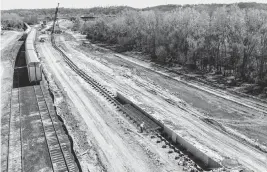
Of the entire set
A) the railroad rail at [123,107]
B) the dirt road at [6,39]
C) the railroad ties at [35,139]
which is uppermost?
the dirt road at [6,39]

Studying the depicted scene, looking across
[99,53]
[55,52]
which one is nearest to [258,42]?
[99,53]

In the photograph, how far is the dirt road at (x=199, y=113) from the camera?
604 inches

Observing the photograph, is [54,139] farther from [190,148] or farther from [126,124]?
[190,148]

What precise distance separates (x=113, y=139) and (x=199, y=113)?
324 inches

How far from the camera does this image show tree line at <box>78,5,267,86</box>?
28.6m

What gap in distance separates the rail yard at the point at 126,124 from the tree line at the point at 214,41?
5051 millimetres

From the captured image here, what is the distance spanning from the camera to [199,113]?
21.2 meters

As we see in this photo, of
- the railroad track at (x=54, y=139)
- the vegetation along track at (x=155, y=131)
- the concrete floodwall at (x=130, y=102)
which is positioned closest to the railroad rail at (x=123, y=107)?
the vegetation along track at (x=155, y=131)

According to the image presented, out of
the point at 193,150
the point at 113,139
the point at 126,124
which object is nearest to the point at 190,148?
the point at 193,150

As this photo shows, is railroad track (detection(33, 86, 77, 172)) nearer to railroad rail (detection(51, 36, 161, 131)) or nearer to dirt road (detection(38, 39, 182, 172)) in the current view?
dirt road (detection(38, 39, 182, 172))

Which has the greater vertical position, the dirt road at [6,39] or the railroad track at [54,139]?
the dirt road at [6,39]

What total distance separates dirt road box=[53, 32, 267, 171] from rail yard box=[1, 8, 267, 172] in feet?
0.22

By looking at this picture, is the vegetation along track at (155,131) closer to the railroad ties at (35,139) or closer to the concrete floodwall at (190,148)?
the concrete floodwall at (190,148)

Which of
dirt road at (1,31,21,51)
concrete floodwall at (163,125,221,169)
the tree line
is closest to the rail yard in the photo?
concrete floodwall at (163,125,221,169)
